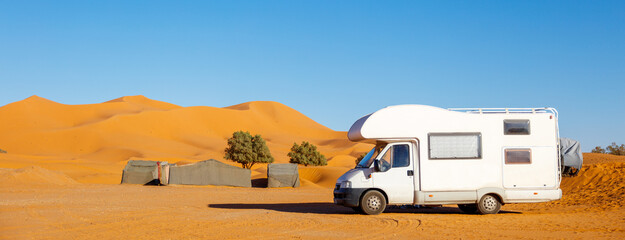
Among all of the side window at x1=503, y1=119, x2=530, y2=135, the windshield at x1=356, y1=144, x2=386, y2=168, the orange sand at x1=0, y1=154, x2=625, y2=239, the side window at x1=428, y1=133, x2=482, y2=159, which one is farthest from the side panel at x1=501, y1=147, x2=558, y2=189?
the windshield at x1=356, y1=144, x2=386, y2=168

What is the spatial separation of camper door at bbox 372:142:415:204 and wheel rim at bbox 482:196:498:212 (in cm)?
207

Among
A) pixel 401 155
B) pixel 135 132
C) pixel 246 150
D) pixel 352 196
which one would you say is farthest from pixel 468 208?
pixel 135 132

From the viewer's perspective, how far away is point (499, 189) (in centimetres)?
1630

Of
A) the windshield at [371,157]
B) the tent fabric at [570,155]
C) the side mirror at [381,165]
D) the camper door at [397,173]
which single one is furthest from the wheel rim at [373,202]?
the tent fabric at [570,155]

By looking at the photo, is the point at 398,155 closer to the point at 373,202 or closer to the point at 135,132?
the point at 373,202

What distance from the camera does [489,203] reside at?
16.5m

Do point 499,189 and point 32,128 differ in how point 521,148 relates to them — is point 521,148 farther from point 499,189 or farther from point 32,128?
point 32,128

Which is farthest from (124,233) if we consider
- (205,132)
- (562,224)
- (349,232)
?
(205,132)

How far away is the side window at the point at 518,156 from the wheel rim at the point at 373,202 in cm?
371

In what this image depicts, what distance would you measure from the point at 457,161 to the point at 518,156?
5.55 ft

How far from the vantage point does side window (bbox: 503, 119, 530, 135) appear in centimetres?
1634

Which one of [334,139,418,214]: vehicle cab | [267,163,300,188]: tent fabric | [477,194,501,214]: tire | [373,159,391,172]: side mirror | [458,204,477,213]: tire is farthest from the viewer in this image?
[267,163,300,188]: tent fabric

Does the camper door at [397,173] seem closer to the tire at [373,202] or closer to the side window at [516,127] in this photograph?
the tire at [373,202]

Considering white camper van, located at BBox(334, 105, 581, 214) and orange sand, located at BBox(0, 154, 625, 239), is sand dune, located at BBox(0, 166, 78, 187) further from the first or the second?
white camper van, located at BBox(334, 105, 581, 214)
